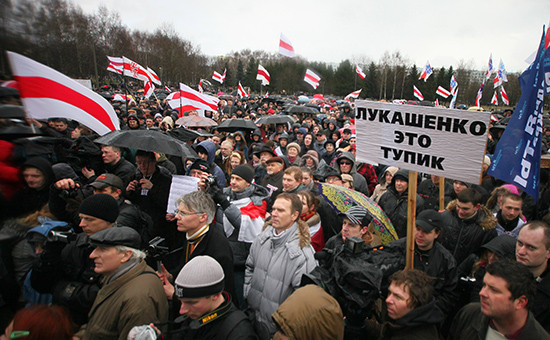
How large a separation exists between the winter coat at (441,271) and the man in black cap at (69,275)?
267 cm

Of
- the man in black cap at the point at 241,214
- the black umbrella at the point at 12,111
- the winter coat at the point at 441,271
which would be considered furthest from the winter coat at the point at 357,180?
the black umbrella at the point at 12,111

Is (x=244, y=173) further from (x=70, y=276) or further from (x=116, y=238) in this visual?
(x=70, y=276)

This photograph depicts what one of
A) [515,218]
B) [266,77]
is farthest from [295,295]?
[266,77]

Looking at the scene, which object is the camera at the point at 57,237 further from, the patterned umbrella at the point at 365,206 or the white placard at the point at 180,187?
the patterned umbrella at the point at 365,206

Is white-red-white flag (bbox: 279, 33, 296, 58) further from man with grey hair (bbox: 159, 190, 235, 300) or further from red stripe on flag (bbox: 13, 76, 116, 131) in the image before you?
man with grey hair (bbox: 159, 190, 235, 300)

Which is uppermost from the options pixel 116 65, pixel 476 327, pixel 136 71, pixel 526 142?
pixel 116 65

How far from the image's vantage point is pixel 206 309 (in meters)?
2.12

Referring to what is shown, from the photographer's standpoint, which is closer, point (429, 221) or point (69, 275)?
point (69, 275)

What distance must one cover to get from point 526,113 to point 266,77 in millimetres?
14433

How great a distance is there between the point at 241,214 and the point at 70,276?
1649 millimetres

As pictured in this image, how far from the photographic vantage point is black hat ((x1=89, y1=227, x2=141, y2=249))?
7.98 ft

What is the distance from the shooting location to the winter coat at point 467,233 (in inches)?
138

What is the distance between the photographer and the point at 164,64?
47.4 m

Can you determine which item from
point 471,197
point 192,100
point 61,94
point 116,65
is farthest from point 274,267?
point 116,65
